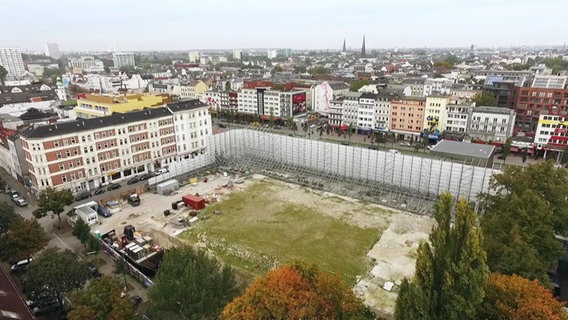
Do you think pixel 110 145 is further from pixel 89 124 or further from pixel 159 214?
pixel 159 214

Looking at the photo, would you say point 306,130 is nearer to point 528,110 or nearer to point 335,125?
point 335,125

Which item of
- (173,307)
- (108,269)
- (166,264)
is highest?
(166,264)

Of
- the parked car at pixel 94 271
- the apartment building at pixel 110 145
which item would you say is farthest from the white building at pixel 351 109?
the parked car at pixel 94 271

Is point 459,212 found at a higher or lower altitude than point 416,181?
higher

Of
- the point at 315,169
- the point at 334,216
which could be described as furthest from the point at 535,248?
the point at 315,169

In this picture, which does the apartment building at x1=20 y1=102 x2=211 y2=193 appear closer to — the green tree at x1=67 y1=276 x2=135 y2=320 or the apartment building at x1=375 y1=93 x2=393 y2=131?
the green tree at x1=67 y1=276 x2=135 y2=320

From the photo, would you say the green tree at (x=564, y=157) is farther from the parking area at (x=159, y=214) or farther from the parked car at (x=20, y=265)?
Result: the parked car at (x=20, y=265)

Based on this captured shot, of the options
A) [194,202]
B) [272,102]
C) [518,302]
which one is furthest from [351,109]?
[518,302]

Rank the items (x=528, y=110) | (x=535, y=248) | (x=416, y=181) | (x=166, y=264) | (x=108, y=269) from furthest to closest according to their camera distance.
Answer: (x=528, y=110)
(x=416, y=181)
(x=108, y=269)
(x=535, y=248)
(x=166, y=264)
